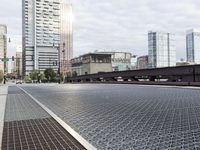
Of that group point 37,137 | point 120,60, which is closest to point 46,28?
point 120,60

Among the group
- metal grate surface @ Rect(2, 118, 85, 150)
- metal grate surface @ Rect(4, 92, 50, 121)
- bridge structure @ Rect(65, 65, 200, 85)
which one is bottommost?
metal grate surface @ Rect(2, 118, 85, 150)

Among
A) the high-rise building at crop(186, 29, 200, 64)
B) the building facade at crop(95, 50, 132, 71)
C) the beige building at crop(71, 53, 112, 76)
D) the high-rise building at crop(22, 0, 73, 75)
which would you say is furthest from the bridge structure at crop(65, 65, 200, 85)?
the building facade at crop(95, 50, 132, 71)

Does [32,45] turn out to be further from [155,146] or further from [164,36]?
[155,146]

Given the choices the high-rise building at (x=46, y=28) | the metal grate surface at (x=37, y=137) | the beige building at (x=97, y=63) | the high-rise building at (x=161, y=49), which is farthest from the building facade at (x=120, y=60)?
the metal grate surface at (x=37, y=137)

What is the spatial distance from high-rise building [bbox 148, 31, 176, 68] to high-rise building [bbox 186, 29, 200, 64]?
5296 mm

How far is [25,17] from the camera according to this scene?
122438 millimetres

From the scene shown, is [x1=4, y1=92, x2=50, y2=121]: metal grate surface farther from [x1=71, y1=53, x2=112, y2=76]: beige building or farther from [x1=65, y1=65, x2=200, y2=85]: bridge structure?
[x1=71, y1=53, x2=112, y2=76]: beige building

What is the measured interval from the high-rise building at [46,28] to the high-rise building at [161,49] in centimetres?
4223

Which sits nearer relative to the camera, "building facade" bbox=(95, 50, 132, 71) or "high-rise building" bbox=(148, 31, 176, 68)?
"high-rise building" bbox=(148, 31, 176, 68)

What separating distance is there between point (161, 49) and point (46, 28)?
2069 inches

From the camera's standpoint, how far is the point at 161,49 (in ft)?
265

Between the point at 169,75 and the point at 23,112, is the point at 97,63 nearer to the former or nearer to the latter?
the point at 169,75

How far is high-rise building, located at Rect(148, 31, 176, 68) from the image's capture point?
79.8m

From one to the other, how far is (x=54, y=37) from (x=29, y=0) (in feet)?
69.1
